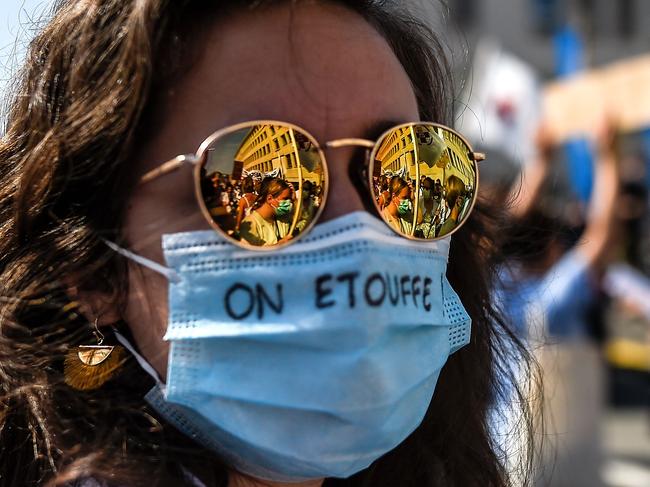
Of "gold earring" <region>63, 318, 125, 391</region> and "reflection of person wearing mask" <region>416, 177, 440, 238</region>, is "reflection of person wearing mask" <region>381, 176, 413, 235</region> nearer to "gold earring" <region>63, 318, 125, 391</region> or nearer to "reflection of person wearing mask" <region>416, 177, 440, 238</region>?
"reflection of person wearing mask" <region>416, 177, 440, 238</region>

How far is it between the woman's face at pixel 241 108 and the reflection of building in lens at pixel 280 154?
0.11ft

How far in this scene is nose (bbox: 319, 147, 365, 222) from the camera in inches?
59.1

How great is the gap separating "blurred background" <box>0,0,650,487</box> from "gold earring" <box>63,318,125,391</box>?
625 millimetres

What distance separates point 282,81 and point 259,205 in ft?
0.69

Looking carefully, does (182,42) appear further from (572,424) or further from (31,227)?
(572,424)

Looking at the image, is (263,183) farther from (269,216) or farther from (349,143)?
(349,143)

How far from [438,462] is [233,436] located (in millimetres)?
605

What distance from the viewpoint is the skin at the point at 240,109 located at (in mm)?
1456

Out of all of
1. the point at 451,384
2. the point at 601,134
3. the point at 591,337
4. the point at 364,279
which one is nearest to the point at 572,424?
the point at 591,337

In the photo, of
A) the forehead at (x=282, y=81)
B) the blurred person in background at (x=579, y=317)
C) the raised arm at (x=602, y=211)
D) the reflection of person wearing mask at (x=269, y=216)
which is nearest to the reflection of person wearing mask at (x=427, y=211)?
the forehead at (x=282, y=81)

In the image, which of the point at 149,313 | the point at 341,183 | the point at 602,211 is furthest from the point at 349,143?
the point at 602,211

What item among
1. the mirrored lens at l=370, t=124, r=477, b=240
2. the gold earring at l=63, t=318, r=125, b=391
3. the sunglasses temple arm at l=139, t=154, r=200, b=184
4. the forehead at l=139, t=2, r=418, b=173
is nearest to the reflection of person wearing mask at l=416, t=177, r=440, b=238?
the mirrored lens at l=370, t=124, r=477, b=240

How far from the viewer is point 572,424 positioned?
5121mm

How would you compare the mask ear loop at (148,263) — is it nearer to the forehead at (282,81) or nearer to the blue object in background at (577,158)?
the forehead at (282,81)
